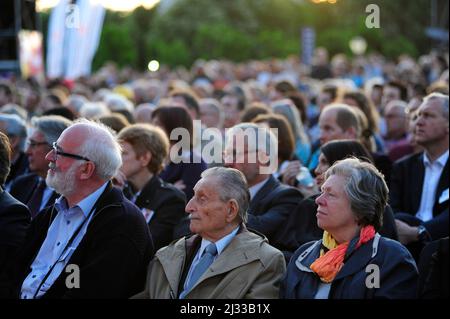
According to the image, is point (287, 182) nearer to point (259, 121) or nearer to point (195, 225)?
point (259, 121)

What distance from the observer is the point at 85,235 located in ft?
15.3

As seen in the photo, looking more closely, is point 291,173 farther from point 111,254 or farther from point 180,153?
point 111,254

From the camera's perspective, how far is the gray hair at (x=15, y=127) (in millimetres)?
7812

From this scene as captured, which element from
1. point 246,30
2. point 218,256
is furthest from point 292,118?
point 246,30

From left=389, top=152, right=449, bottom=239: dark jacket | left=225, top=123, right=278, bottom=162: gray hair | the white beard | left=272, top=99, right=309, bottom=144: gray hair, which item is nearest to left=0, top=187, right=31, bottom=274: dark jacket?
the white beard

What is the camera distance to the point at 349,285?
421cm

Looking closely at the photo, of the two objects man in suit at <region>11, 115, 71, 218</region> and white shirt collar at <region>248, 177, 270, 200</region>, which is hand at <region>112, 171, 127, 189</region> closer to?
man in suit at <region>11, 115, 71, 218</region>

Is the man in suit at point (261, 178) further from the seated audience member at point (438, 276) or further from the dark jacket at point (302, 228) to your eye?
the seated audience member at point (438, 276)

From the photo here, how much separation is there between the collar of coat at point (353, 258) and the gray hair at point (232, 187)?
45 cm

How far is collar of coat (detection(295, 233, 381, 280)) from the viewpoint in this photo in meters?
4.23

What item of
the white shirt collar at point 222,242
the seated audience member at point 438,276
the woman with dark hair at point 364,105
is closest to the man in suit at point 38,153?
the white shirt collar at point 222,242

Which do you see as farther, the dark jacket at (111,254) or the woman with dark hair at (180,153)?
the woman with dark hair at (180,153)
